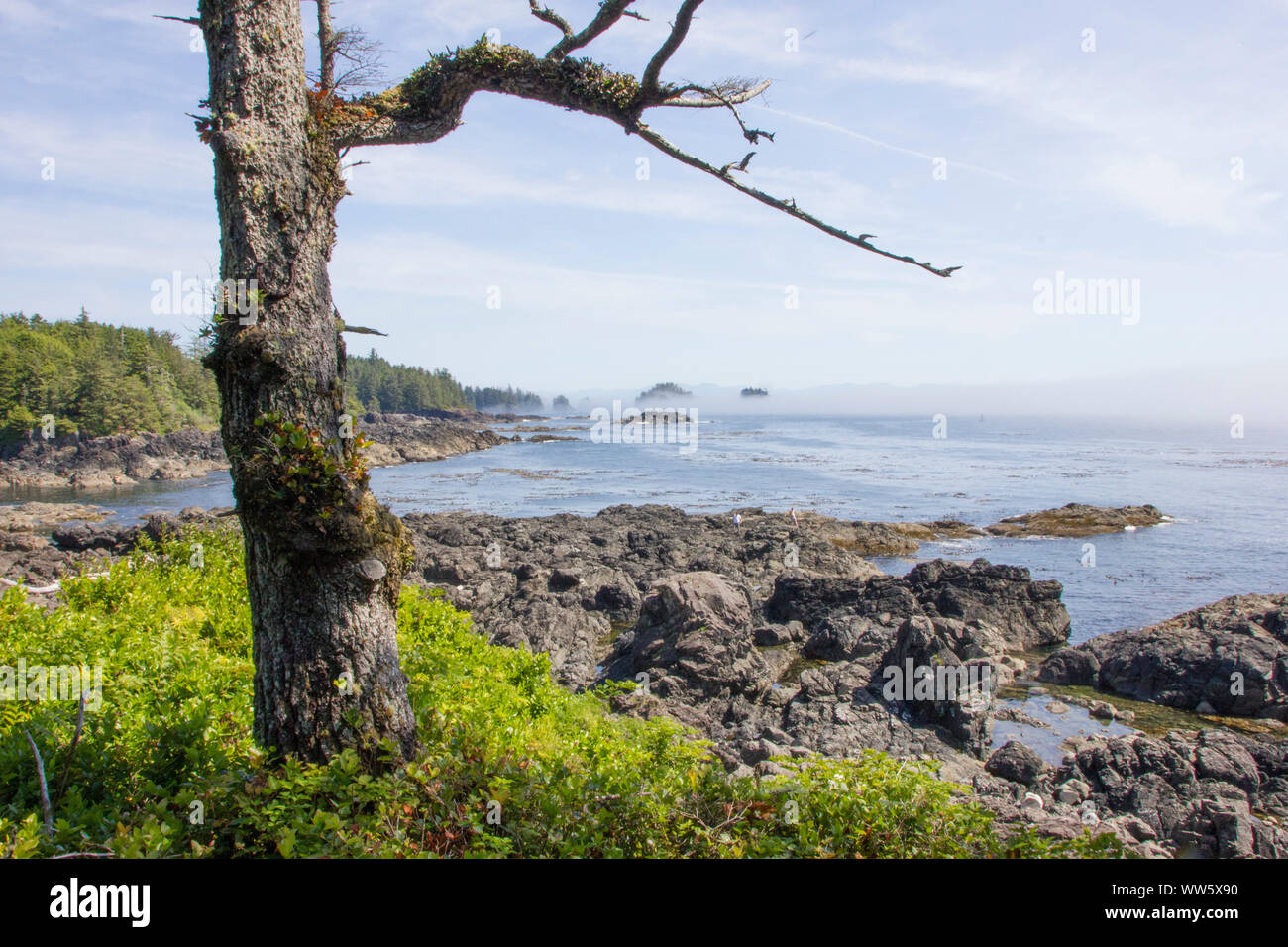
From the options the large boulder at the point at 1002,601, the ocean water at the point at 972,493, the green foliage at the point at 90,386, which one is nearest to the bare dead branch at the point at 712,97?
the large boulder at the point at 1002,601

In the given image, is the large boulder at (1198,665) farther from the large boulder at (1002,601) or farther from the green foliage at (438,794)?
the green foliage at (438,794)

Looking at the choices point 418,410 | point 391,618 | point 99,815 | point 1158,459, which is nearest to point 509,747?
point 391,618

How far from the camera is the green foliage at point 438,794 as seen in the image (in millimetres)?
4035

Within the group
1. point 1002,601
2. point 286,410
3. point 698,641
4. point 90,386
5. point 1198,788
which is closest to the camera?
point 286,410

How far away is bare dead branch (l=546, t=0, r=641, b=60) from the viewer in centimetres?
501

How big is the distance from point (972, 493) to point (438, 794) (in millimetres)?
54041

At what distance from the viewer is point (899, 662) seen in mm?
15094

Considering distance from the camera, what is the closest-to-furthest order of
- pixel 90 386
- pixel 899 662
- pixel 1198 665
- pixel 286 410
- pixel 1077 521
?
pixel 286 410, pixel 899 662, pixel 1198 665, pixel 1077 521, pixel 90 386

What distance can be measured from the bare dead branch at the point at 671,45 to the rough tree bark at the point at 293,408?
1 centimetres

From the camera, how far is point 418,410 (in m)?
151

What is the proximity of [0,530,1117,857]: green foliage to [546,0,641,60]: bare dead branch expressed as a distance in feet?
15.8

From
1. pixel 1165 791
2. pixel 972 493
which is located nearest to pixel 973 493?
pixel 972 493

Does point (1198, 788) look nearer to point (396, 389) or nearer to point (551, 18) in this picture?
point (551, 18)
